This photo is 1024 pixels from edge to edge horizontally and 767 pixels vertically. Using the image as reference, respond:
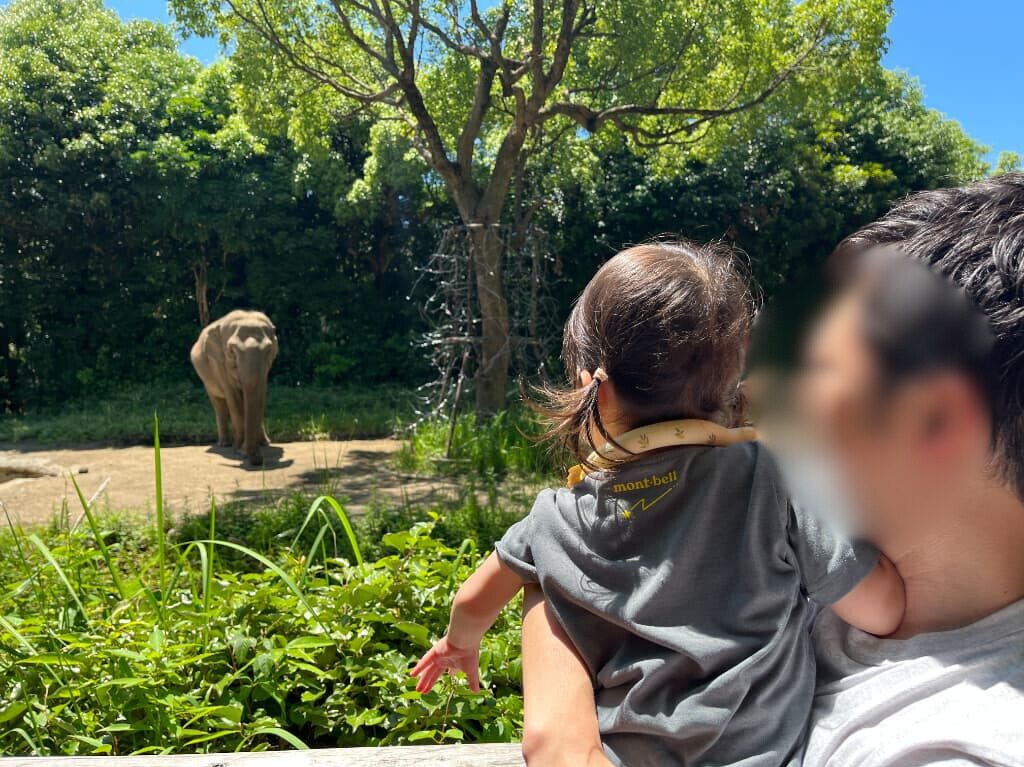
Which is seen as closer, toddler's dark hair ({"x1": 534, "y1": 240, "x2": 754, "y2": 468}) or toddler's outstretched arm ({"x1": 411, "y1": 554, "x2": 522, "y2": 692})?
toddler's dark hair ({"x1": 534, "y1": 240, "x2": 754, "y2": 468})

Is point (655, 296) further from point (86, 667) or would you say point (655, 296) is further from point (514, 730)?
point (86, 667)

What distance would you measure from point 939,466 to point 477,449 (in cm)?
649

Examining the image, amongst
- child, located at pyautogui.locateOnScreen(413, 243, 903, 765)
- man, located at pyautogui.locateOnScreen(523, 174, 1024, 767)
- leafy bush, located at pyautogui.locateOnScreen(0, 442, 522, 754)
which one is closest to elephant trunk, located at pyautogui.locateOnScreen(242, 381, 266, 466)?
leafy bush, located at pyautogui.locateOnScreen(0, 442, 522, 754)

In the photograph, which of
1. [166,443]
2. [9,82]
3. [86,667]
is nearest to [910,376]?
[86,667]

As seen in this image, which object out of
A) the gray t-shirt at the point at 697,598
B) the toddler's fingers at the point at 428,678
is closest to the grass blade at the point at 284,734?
the toddler's fingers at the point at 428,678

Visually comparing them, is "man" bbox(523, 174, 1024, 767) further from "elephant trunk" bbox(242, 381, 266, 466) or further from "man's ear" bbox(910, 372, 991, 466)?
"elephant trunk" bbox(242, 381, 266, 466)

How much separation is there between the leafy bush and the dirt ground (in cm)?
255

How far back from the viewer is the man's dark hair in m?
0.68

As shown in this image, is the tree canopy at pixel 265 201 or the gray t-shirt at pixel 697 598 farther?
the tree canopy at pixel 265 201

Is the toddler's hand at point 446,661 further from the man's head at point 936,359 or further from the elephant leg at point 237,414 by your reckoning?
the elephant leg at point 237,414

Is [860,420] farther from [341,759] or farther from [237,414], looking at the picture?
[237,414]

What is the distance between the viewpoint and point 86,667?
A: 80.0 inches

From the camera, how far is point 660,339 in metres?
1.02

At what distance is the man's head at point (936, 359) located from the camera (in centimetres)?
69
